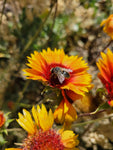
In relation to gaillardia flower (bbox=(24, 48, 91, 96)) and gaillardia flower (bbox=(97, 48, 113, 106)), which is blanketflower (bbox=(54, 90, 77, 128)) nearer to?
gaillardia flower (bbox=(24, 48, 91, 96))

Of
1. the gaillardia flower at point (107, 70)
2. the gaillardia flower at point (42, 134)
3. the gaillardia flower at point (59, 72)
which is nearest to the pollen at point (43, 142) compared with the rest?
the gaillardia flower at point (42, 134)

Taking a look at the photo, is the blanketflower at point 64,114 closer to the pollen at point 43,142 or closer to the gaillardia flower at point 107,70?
the pollen at point 43,142

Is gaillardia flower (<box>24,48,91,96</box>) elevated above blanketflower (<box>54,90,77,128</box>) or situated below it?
above

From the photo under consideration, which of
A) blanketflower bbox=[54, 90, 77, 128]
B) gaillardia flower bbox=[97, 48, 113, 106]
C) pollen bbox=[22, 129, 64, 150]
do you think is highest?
gaillardia flower bbox=[97, 48, 113, 106]

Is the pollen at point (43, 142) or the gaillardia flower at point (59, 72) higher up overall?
the gaillardia flower at point (59, 72)

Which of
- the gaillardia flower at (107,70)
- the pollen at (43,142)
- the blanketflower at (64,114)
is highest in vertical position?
the gaillardia flower at (107,70)

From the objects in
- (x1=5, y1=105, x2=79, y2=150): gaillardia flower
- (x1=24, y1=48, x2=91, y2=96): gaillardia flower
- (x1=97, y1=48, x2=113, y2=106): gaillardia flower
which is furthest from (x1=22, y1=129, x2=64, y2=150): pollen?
(x1=97, y1=48, x2=113, y2=106): gaillardia flower
